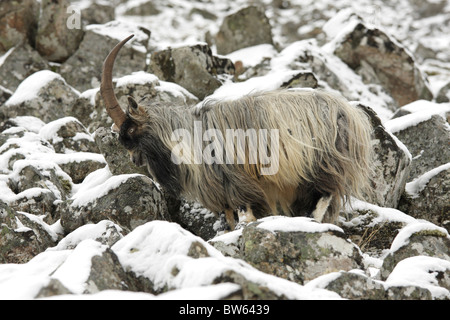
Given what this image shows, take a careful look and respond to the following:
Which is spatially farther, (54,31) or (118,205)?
(54,31)

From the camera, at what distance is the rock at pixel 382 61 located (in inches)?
455

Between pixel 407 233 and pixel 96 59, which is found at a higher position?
pixel 407 233

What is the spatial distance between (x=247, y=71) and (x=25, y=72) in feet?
15.7

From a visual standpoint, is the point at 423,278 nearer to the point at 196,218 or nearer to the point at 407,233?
the point at 407,233

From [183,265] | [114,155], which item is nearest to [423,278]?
[183,265]

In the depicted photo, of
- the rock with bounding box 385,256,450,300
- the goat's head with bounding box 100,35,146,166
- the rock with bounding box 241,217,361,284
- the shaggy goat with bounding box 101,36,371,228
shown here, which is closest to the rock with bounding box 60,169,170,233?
the shaggy goat with bounding box 101,36,371,228

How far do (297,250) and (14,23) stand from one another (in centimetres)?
969

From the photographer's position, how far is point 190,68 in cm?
977

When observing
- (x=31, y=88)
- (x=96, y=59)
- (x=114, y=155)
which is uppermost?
(x=114, y=155)

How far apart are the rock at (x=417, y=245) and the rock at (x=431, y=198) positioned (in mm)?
1823

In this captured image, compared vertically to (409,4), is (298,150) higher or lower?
higher
